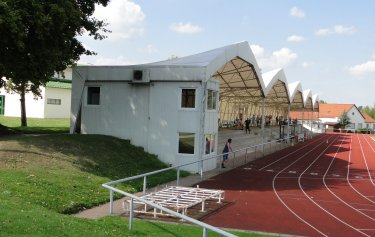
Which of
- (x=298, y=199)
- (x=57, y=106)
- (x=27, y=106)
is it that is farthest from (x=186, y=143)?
(x=27, y=106)

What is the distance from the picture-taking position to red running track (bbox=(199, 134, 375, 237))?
1384 centimetres

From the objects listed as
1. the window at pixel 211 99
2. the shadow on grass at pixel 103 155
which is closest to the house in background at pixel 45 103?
the shadow on grass at pixel 103 155

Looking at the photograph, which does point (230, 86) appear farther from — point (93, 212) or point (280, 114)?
point (280, 114)

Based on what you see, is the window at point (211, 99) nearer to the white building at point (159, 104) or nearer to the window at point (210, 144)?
the white building at point (159, 104)

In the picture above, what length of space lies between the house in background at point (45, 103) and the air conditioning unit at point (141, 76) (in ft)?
98.9

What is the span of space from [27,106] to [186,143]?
1354 inches

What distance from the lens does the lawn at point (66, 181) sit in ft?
33.3

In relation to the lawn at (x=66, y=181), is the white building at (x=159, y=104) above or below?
above

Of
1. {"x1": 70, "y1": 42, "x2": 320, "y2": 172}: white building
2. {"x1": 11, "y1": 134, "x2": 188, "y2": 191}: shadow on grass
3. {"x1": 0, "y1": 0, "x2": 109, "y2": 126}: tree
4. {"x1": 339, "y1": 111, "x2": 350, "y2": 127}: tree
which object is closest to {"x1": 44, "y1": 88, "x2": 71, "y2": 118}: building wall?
{"x1": 70, "y1": 42, "x2": 320, "y2": 172}: white building

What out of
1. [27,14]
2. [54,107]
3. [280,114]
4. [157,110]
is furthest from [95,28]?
[280,114]

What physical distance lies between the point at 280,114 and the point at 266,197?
78353 mm

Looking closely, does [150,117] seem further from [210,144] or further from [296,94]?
[296,94]

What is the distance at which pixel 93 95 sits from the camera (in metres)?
27.9

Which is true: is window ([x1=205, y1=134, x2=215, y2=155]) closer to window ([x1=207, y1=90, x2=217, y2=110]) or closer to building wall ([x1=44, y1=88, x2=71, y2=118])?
window ([x1=207, y1=90, x2=217, y2=110])
